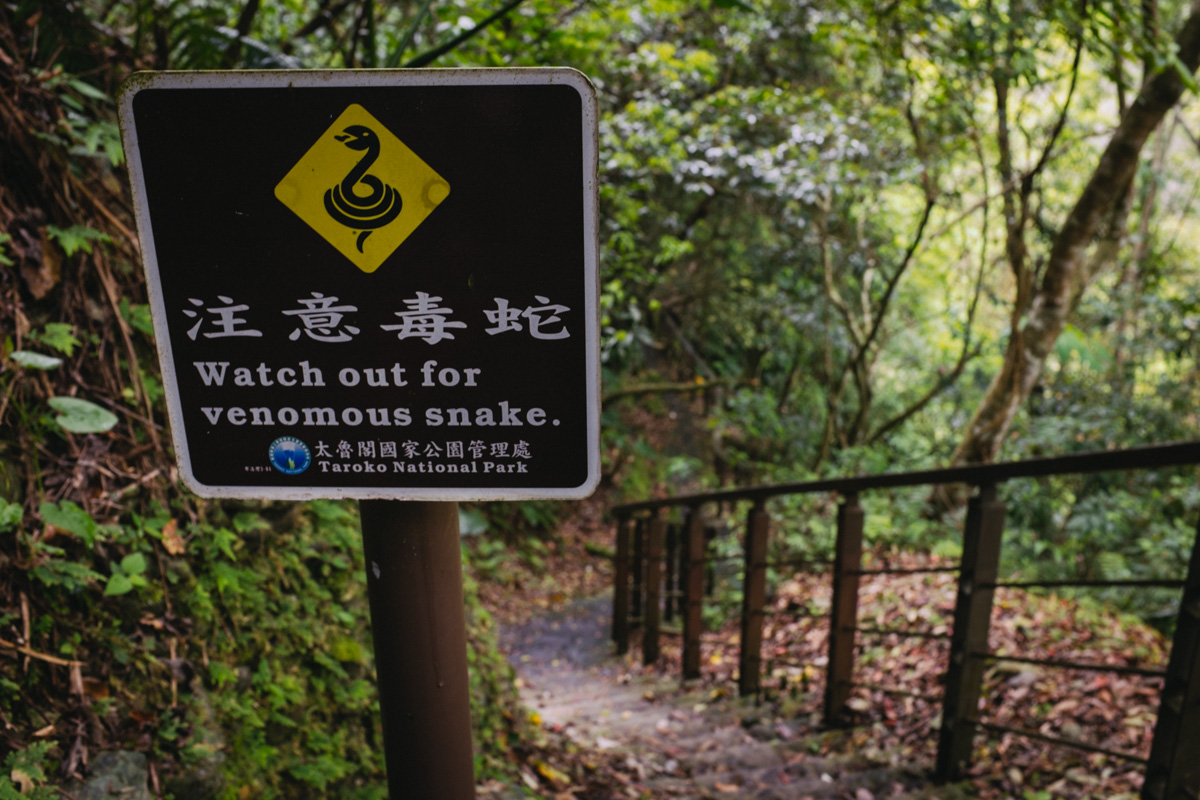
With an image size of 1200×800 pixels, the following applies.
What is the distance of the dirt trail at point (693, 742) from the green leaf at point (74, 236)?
2.88 meters

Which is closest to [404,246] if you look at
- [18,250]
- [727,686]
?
[18,250]

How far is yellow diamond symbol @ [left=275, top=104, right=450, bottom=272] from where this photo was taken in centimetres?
87

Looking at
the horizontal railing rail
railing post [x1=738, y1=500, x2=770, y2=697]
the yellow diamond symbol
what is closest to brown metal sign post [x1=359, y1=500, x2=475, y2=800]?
the yellow diamond symbol

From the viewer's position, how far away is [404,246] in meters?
0.89

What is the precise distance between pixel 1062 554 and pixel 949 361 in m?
4.80

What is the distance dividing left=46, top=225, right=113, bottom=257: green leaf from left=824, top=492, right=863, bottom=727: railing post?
124 inches

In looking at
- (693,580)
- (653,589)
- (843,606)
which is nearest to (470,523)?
(653,589)

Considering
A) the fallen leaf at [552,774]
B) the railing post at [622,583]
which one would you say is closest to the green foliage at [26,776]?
the fallen leaf at [552,774]

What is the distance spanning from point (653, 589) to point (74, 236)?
4.00 m

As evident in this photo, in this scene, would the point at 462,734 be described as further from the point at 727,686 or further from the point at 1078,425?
the point at 1078,425

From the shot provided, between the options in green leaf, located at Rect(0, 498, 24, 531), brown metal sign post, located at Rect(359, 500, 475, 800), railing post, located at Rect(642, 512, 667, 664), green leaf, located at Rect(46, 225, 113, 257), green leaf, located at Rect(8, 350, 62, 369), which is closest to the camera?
brown metal sign post, located at Rect(359, 500, 475, 800)

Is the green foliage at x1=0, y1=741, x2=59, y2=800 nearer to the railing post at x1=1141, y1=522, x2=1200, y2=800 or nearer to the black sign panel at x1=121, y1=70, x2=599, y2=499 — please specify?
the black sign panel at x1=121, y1=70, x2=599, y2=499

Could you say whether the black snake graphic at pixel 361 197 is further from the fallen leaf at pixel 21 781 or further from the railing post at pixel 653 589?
the railing post at pixel 653 589

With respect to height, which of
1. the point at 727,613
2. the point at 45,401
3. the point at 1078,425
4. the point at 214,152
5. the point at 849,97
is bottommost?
the point at 727,613
